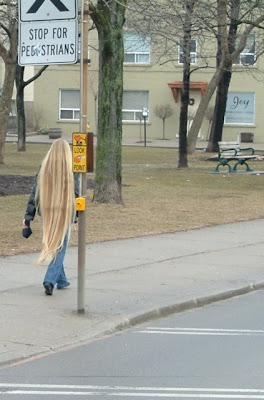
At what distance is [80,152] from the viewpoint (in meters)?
9.05

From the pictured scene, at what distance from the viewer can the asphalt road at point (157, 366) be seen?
22.3 ft

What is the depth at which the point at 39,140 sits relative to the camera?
55562 millimetres

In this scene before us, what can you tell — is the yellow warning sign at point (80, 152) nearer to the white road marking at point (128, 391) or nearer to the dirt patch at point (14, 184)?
the white road marking at point (128, 391)

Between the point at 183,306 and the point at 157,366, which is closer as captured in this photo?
the point at 157,366

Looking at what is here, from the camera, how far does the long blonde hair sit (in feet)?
32.6

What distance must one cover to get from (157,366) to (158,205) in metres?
12.8

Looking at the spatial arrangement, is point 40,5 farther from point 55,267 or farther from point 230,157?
point 230,157

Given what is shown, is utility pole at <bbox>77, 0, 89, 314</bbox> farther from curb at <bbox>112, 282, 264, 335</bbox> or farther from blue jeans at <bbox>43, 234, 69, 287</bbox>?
blue jeans at <bbox>43, 234, 69, 287</bbox>

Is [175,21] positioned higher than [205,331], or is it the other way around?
[175,21]

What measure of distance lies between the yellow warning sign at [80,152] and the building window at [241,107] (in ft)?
167

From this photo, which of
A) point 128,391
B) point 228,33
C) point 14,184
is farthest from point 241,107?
point 128,391

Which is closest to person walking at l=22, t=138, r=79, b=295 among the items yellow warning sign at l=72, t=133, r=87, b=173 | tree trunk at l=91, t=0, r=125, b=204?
yellow warning sign at l=72, t=133, r=87, b=173

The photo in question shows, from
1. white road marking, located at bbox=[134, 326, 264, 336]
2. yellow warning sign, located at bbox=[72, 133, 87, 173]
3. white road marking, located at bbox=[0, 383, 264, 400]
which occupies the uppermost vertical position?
yellow warning sign, located at bbox=[72, 133, 87, 173]

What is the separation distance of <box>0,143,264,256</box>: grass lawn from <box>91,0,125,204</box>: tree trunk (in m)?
0.56
